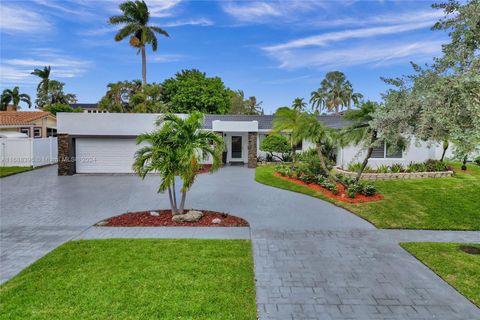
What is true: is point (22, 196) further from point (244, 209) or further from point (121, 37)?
point (121, 37)

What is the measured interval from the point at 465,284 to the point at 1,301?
8.10 metres

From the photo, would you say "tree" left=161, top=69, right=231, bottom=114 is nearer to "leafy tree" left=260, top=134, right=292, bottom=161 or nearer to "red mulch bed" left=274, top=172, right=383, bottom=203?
"leafy tree" left=260, top=134, right=292, bottom=161

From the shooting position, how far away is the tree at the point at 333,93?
193 ft

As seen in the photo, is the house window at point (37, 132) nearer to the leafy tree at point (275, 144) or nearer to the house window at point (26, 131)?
the house window at point (26, 131)

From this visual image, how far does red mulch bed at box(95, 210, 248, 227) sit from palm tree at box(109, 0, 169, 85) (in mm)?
29948

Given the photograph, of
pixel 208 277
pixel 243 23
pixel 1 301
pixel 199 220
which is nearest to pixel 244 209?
pixel 199 220

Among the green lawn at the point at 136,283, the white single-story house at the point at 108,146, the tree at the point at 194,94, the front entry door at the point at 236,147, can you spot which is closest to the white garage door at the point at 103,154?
the white single-story house at the point at 108,146

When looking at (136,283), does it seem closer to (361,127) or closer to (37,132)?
(361,127)

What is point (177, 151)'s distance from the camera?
905 centimetres

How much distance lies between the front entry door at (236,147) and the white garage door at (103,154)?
8368mm

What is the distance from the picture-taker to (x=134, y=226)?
898cm

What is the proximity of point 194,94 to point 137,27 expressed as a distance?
33.7 ft

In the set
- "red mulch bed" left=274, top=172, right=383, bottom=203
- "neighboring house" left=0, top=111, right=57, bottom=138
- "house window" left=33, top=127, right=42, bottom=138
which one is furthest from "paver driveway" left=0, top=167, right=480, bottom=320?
"house window" left=33, top=127, right=42, bottom=138

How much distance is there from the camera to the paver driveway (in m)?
4.97
